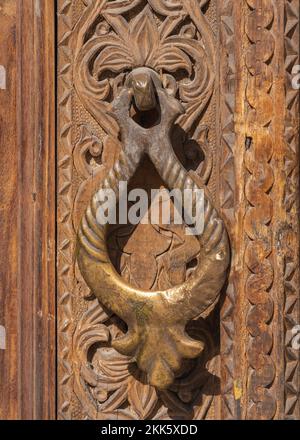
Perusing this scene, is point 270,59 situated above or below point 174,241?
above

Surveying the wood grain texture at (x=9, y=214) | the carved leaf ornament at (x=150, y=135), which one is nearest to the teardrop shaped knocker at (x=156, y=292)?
the carved leaf ornament at (x=150, y=135)

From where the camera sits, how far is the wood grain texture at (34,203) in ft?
3.88

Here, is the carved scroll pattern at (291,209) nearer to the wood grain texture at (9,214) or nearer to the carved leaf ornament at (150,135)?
the carved leaf ornament at (150,135)

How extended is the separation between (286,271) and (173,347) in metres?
0.19

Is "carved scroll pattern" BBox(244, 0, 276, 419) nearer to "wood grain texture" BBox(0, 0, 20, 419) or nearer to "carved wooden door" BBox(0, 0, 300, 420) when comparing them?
"carved wooden door" BBox(0, 0, 300, 420)

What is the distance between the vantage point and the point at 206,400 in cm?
116

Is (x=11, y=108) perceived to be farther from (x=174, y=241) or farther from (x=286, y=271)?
(x=286, y=271)

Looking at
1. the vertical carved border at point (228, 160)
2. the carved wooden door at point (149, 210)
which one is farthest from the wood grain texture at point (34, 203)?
the vertical carved border at point (228, 160)

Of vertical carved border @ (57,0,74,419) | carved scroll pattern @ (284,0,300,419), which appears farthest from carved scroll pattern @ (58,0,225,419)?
carved scroll pattern @ (284,0,300,419)

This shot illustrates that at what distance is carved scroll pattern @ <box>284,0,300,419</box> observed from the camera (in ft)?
3.61

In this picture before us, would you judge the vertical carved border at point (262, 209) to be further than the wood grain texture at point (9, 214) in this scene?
No

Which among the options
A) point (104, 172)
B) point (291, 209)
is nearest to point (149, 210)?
point (104, 172)

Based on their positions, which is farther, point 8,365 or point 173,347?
point 8,365
